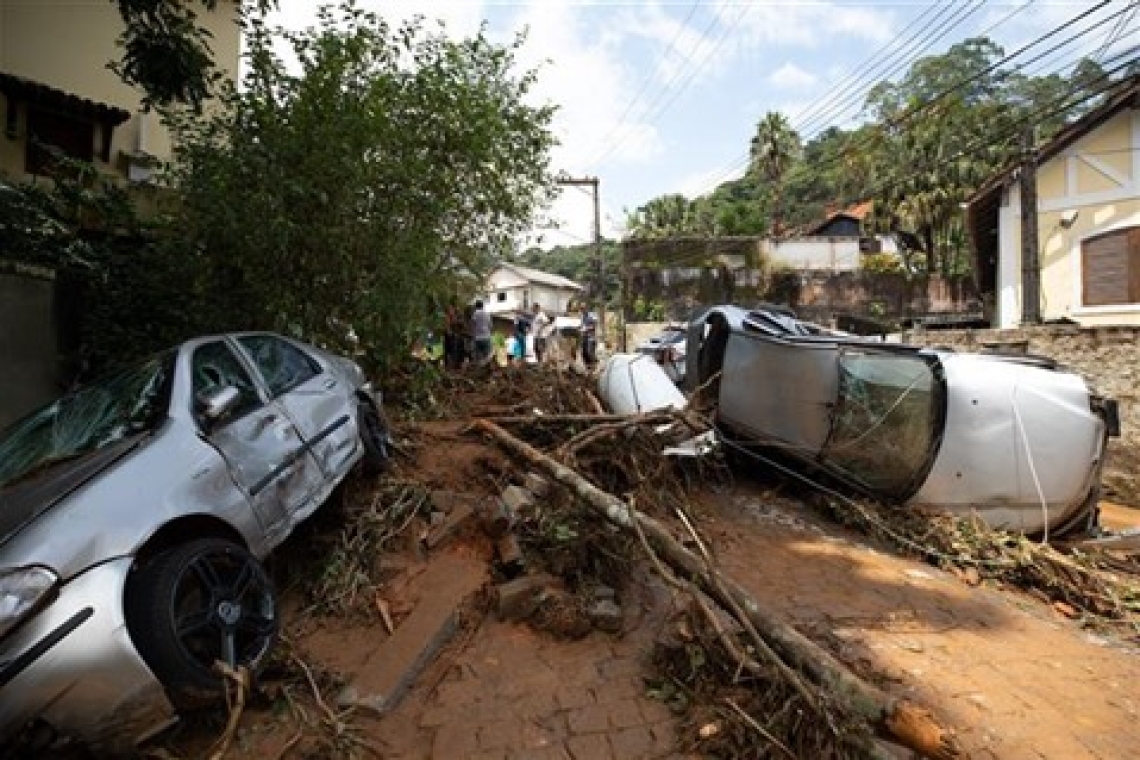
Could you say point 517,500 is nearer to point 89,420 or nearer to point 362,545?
point 362,545

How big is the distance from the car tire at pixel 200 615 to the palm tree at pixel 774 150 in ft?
119

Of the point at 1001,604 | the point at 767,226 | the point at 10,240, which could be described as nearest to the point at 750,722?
the point at 1001,604

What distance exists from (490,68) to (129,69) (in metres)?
4.25

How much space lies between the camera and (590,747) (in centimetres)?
311

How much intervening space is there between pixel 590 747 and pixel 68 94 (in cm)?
1230

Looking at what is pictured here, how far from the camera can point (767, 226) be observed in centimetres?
Answer: 4009

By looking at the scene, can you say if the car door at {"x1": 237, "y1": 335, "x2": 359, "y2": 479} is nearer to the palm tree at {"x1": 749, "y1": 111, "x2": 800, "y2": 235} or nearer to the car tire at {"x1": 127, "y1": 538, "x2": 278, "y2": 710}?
the car tire at {"x1": 127, "y1": 538, "x2": 278, "y2": 710}

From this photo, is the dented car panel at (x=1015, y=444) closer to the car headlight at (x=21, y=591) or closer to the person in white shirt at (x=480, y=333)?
the car headlight at (x=21, y=591)

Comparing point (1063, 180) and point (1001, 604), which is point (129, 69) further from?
point (1063, 180)

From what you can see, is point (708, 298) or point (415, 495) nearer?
point (415, 495)

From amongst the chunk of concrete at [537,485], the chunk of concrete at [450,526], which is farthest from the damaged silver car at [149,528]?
the chunk of concrete at [537,485]

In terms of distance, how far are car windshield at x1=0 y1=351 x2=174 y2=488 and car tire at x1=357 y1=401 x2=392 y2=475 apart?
4.89ft

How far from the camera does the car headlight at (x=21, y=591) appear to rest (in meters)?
2.52

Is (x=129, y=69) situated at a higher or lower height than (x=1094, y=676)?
higher
